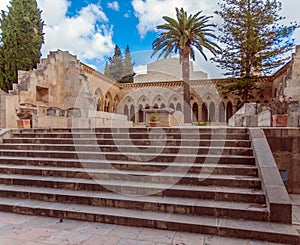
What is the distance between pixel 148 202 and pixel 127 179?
2.52 feet

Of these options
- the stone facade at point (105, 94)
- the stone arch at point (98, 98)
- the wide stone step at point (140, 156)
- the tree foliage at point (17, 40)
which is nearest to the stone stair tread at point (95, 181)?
the wide stone step at point (140, 156)

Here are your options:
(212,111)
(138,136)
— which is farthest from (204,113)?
(138,136)

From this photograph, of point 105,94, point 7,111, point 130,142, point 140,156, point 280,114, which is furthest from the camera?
point 105,94

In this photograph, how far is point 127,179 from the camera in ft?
12.1

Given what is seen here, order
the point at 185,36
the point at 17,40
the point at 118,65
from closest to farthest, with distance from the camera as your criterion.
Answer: the point at 185,36 < the point at 17,40 < the point at 118,65

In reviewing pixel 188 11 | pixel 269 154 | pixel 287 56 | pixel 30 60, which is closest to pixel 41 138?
pixel 269 154

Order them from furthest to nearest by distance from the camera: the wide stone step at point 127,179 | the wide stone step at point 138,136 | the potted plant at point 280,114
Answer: the potted plant at point 280,114, the wide stone step at point 138,136, the wide stone step at point 127,179

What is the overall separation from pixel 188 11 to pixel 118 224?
47.0ft

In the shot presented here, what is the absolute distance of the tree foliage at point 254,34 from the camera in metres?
13.8

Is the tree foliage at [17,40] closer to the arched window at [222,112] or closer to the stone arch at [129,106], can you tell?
the stone arch at [129,106]

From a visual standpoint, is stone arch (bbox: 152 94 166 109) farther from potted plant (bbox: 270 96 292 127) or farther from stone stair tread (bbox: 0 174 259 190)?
stone stair tread (bbox: 0 174 259 190)

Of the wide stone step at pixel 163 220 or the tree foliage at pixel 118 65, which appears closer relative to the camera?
the wide stone step at pixel 163 220

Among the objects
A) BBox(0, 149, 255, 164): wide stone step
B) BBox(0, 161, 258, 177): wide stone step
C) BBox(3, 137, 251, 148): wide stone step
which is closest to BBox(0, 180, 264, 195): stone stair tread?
BBox(0, 161, 258, 177): wide stone step

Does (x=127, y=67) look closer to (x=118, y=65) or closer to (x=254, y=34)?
(x=118, y=65)
